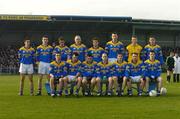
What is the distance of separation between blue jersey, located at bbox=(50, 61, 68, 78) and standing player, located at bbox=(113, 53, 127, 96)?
1674 mm

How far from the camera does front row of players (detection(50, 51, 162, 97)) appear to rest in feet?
50.4

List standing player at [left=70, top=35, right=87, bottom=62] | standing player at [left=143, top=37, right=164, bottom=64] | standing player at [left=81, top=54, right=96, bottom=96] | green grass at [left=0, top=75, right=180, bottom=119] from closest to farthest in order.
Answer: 1. green grass at [left=0, top=75, right=180, bottom=119]
2. standing player at [left=81, top=54, right=96, bottom=96]
3. standing player at [left=70, top=35, right=87, bottom=62]
4. standing player at [left=143, top=37, right=164, bottom=64]

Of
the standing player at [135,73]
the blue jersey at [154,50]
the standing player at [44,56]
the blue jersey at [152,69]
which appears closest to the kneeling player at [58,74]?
the standing player at [44,56]

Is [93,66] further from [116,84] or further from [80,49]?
[116,84]

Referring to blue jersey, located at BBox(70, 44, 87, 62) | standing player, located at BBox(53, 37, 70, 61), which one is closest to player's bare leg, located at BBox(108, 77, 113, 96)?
blue jersey, located at BBox(70, 44, 87, 62)

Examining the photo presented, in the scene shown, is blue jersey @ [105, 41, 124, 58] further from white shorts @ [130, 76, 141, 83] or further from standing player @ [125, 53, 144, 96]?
white shorts @ [130, 76, 141, 83]

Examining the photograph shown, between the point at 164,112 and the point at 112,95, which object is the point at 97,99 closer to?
the point at 112,95

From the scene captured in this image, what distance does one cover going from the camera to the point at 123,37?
54531mm

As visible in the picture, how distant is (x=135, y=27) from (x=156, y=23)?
2447 millimetres

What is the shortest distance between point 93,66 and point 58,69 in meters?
1.19

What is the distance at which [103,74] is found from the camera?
15.7m

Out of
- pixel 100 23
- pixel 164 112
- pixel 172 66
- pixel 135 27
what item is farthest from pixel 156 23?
pixel 164 112

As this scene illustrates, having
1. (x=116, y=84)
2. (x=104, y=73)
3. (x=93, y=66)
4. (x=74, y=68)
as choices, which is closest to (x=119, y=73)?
(x=116, y=84)

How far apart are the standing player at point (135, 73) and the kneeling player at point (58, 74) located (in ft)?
6.84
